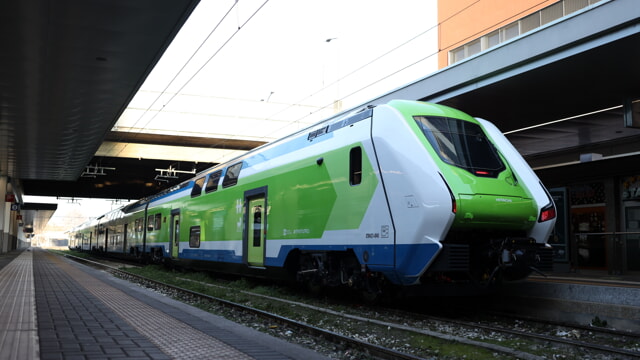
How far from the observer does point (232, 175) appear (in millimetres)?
14695

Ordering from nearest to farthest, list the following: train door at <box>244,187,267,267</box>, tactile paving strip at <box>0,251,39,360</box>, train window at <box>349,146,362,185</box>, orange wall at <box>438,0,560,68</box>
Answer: tactile paving strip at <box>0,251,39,360</box>, train window at <box>349,146,362,185</box>, train door at <box>244,187,267,267</box>, orange wall at <box>438,0,560,68</box>

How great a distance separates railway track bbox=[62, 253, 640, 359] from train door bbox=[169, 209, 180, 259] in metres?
9.28

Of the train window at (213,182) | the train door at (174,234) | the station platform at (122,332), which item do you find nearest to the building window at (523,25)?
the train window at (213,182)

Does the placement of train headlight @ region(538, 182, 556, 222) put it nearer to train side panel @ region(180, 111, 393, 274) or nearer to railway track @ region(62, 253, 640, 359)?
railway track @ region(62, 253, 640, 359)

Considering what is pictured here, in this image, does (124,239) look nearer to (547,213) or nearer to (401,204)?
(401,204)

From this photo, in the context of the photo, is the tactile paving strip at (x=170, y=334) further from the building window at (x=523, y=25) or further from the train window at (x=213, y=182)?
the building window at (x=523, y=25)

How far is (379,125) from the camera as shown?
9.00 m

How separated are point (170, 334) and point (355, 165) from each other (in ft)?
13.6

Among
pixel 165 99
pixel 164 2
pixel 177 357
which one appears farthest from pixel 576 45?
pixel 165 99

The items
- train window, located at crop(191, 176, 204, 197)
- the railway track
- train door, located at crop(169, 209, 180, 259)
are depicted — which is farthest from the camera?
train door, located at crop(169, 209, 180, 259)

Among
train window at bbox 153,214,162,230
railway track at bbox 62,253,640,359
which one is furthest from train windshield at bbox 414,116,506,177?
train window at bbox 153,214,162,230

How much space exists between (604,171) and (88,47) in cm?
1287

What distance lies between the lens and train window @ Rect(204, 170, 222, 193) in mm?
15784

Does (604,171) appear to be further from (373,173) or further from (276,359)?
(276,359)
